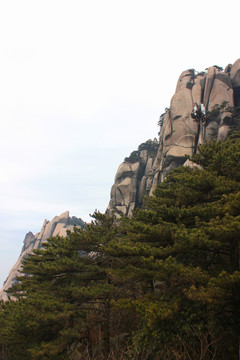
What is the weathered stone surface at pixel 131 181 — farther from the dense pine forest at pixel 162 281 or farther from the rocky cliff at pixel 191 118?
the dense pine forest at pixel 162 281

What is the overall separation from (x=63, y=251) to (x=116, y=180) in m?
33.5

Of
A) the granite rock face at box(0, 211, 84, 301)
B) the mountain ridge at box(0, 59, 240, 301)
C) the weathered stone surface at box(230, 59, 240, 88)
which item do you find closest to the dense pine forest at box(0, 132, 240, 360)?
the mountain ridge at box(0, 59, 240, 301)

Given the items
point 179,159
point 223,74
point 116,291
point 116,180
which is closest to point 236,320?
point 116,291

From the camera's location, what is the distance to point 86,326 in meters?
10.4

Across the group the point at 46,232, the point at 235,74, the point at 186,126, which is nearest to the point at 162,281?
the point at 186,126

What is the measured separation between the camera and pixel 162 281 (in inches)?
388

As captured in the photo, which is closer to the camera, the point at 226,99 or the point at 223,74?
the point at 226,99

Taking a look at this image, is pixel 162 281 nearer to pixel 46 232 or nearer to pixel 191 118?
pixel 191 118

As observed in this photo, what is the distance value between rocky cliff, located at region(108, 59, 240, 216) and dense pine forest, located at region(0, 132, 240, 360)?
66.0 ft

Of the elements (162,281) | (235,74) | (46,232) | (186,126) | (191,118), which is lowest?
(162,281)

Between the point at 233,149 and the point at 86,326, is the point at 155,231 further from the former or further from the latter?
the point at 86,326

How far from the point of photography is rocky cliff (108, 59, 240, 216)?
29.8 m

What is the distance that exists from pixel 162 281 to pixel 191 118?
2757 cm

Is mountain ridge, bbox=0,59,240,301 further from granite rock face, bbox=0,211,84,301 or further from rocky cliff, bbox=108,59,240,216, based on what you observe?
granite rock face, bbox=0,211,84,301
